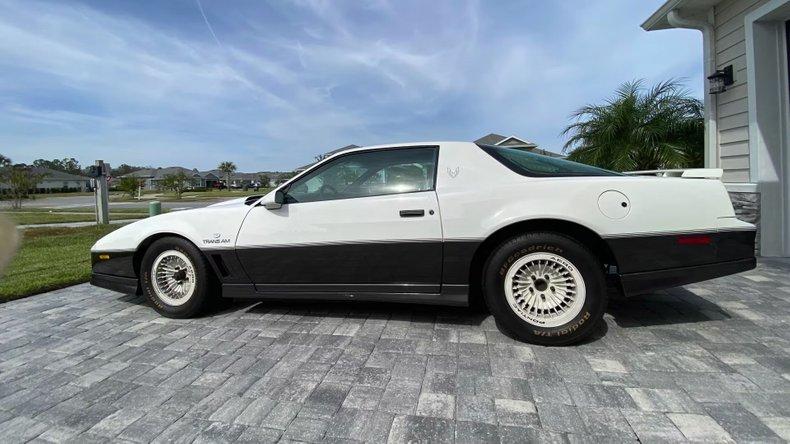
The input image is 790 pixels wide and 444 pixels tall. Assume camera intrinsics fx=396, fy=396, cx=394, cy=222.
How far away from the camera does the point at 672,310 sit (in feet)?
10.5

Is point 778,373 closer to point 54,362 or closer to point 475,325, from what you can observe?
point 475,325

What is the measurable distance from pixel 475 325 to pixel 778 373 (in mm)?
1722

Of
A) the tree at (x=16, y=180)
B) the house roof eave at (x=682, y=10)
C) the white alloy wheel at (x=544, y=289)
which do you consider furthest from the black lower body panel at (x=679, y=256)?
the tree at (x=16, y=180)

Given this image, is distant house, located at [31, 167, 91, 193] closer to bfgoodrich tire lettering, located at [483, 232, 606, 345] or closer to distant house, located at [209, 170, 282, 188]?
distant house, located at [209, 170, 282, 188]

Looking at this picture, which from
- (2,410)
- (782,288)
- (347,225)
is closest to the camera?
(2,410)

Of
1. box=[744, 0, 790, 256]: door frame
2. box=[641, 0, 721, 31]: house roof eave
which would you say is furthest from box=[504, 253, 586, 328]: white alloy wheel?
box=[641, 0, 721, 31]: house roof eave

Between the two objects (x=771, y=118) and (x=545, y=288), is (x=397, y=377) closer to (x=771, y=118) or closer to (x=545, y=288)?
(x=545, y=288)

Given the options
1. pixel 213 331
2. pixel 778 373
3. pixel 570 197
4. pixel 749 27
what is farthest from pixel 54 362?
pixel 749 27

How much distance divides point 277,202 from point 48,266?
4.88 meters

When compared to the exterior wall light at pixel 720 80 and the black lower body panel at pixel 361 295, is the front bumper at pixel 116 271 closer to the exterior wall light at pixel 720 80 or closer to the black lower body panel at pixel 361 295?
the black lower body panel at pixel 361 295

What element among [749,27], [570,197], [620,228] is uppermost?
[749,27]

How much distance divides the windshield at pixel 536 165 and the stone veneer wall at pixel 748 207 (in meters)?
3.21

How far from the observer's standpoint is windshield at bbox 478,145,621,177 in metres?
2.84

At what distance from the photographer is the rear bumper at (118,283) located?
11.4 feet
